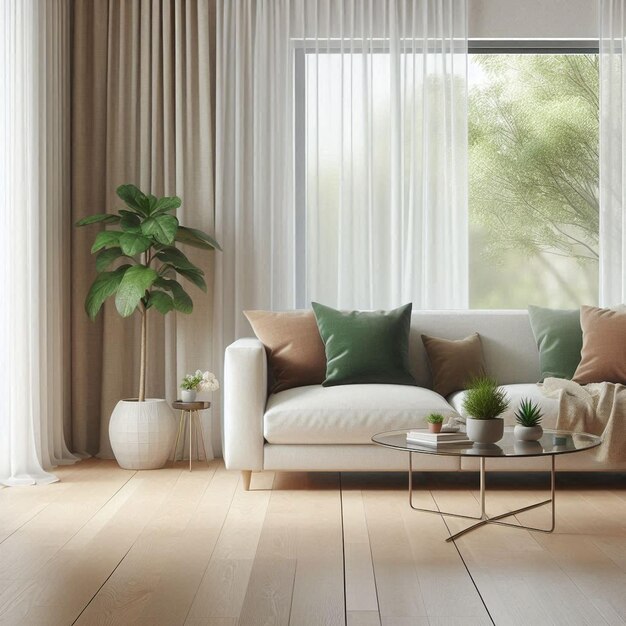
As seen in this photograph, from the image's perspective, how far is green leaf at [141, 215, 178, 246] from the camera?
437 cm

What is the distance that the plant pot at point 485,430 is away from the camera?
10.3 feet

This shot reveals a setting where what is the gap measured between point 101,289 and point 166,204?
558 mm

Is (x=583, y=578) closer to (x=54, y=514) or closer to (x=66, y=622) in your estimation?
(x=66, y=622)

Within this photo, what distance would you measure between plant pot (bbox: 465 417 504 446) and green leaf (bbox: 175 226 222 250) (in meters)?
2.03

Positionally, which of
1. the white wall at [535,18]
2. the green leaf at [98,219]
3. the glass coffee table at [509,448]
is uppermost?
the white wall at [535,18]

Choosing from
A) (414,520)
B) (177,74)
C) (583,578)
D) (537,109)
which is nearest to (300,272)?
(177,74)

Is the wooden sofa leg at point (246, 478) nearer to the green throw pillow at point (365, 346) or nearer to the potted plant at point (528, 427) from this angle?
the green throw pillow at point (365, 346)

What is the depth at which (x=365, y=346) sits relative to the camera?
4344 millimetres

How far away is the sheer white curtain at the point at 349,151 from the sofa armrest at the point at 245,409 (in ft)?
3.26

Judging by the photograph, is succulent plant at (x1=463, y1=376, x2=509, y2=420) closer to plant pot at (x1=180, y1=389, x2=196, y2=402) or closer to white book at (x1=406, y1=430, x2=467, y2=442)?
white book at (x1=406, y1=430, x2=467, y2=442)

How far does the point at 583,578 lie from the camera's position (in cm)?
265

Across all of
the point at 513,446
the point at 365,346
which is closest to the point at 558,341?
the point at 365,346

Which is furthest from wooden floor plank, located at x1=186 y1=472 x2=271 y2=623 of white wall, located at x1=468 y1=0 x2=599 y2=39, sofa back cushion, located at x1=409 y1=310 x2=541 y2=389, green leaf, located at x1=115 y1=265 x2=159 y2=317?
white wall, located at x1=468 y1=0 x2=599 y2=39

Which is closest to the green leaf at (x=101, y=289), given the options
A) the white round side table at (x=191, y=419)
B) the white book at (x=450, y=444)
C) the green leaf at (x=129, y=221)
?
the green leaf at (x=129, y=221)
